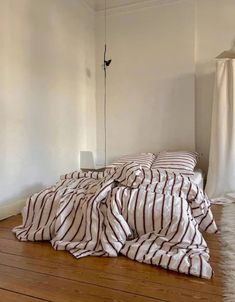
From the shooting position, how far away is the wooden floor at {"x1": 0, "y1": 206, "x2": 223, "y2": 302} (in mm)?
1574

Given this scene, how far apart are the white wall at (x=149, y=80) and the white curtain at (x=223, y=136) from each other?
1.88 feet

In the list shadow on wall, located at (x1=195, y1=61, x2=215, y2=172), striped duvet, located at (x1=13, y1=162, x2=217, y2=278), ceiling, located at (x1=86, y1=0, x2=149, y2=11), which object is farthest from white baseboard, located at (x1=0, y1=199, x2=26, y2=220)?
ceiling, located at (x1=86, y1=0, x2=149, y2=11)

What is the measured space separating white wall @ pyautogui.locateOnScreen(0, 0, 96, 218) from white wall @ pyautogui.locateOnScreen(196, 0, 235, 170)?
1.72m

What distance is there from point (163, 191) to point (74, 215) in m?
0.74

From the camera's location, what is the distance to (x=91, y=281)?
173cm

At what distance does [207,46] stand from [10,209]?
347cm

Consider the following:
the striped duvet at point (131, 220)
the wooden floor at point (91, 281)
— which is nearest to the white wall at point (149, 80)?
the striped duvet at point (131, 220)

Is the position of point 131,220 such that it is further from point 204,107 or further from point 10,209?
point 204,107

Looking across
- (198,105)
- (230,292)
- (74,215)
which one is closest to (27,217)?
(74,215)

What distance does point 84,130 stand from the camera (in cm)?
455

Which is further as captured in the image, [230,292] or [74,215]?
[74,215]

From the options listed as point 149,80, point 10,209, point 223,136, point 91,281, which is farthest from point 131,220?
point 149,80

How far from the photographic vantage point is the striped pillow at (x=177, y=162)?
11.7ft

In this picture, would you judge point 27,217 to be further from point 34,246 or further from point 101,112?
point 101,112
